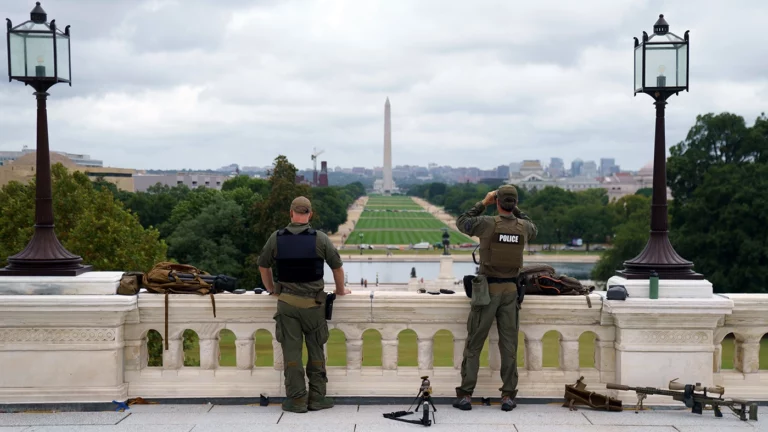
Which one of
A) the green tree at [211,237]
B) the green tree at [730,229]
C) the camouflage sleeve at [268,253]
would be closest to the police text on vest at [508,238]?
the camouflage sleeve at [268,253]

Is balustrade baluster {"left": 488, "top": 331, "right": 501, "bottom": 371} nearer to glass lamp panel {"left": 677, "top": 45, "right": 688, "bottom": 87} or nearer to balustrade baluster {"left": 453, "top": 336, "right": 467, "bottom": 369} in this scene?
balustrade baluster {"left": 453, "top": 336, "right": 467, "bottom": 369}

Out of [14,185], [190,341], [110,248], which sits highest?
[14,185]

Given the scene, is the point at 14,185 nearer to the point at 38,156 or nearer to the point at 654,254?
the point at 38,156

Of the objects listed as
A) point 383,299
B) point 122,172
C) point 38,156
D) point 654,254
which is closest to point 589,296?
point 654,254

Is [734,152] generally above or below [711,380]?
above

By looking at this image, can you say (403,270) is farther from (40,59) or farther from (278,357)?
(40,59)

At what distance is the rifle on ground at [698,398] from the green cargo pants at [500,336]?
1.02 m

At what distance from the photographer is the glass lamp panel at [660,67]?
870 centimetres

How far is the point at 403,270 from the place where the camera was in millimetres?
76562

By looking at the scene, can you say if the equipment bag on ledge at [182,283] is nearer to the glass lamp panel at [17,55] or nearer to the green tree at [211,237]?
the glass lamp panel at [17,55]

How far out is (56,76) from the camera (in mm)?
8656

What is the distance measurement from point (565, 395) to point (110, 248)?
27231 mm

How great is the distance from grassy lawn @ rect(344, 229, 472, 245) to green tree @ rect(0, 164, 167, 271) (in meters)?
74.4

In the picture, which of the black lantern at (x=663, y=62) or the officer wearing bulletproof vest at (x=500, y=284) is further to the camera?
the black lantern at (x=663, y=62)
